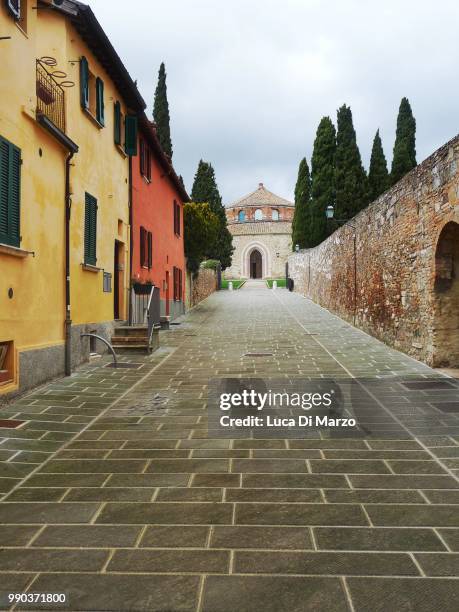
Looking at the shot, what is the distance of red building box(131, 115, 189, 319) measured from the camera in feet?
47.5

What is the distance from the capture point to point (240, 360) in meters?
10.6

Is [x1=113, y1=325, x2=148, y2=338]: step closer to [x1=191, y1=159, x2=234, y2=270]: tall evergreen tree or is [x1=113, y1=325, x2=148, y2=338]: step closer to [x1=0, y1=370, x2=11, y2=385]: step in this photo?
[x1=0, y1=370, x2=11, y2=385]: step

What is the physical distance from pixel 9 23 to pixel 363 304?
36.9 ft

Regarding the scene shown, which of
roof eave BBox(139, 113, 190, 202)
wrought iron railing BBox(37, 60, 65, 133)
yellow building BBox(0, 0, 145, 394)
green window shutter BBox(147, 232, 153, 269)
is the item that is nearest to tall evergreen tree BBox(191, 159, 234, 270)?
roof eave BBox(139, 113, 190, 202)

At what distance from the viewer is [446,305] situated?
30.8 ft

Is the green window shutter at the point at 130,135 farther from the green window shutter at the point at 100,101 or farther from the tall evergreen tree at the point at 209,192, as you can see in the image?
the tall evergreen tree at the point at 209,192

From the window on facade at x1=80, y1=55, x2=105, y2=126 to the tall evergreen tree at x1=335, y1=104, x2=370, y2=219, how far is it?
2472cm

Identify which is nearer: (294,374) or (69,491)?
(69,491)

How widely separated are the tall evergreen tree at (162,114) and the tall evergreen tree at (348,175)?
11.4 metres

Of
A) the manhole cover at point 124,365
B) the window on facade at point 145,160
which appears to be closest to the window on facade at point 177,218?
the window on facade at point 145,160

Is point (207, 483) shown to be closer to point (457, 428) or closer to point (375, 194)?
point (457, 428)

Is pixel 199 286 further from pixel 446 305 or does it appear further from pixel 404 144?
pixel 446 305

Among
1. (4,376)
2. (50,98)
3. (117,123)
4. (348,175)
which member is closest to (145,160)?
(117,123)

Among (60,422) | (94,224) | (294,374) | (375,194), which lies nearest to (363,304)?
(294,374)
